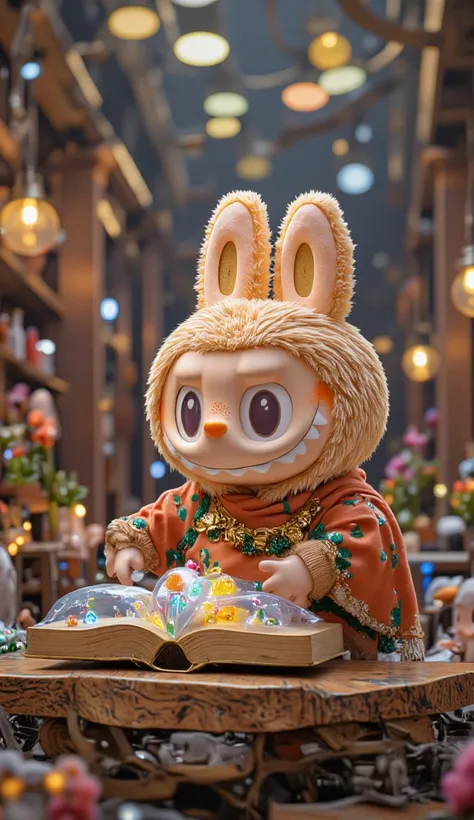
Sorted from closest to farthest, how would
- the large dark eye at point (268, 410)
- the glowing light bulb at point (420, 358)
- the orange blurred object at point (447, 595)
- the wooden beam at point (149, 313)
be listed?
1. the large dark eye at point (268, 410)
2. the orange blurred object at point (447, 595)
3. the glowing light bulb at point (420, 358)
4. the wooden beam at point (149, 313)

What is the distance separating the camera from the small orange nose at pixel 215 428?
1.63m

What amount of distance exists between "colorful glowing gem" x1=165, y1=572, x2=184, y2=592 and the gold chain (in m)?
0.19

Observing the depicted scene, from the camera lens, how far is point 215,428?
1.63m

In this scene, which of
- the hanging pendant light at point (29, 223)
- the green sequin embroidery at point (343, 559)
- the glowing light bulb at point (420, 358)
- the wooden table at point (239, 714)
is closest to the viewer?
the wooden table at point (239, 714)

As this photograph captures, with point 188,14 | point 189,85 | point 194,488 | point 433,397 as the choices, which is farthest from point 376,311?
point 194,488

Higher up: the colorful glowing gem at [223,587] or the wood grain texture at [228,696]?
the colorful glowing gem at [223,587]

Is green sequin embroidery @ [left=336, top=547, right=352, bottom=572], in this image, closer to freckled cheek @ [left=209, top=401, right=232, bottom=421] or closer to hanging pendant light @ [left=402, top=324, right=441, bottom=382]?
freckled cheek @ [left=209, top=401, right=232, bottom=421]

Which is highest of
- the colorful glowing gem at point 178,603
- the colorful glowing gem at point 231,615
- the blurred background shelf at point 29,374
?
the blurred background shelf at point 29,374

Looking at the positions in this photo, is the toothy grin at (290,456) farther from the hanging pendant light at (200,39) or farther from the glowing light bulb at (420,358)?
the glowing light bulb at (420,358)

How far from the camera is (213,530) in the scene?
1.72m

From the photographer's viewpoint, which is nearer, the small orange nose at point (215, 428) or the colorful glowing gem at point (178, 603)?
the colorful glowing gem at point (178, 603)

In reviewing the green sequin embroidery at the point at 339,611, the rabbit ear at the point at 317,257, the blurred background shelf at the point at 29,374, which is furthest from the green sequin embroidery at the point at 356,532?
the blurred background shelf at the point at 29,374

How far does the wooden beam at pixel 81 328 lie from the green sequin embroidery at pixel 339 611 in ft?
14.2

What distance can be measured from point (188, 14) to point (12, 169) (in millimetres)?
1222
